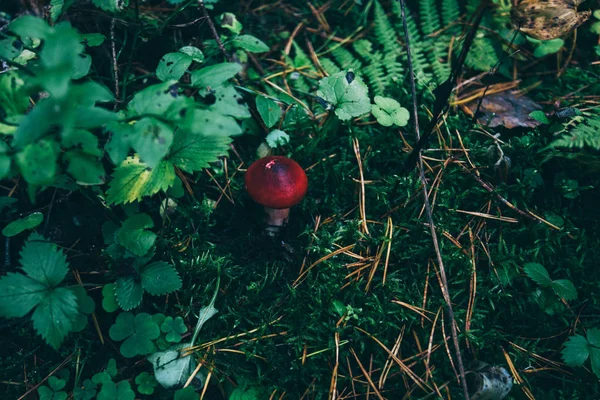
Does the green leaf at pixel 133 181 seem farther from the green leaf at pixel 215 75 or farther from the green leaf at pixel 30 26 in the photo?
the green leaf at pixel 30 26

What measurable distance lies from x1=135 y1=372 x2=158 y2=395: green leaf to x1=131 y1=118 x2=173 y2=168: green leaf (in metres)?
1.33

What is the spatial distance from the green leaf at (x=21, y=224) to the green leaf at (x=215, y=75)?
1193mm

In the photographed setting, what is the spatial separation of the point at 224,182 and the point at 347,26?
173 centimetres

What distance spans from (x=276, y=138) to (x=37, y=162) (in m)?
1.56

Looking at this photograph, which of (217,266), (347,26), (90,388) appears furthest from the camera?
(347,26)

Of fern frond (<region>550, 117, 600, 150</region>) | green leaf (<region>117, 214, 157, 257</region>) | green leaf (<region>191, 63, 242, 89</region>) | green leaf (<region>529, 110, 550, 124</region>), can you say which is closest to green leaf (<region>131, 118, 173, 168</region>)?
green leaf (<region>191, 63, 242, 89</region>)

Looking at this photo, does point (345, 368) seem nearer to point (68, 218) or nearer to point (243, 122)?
point (243, 122)

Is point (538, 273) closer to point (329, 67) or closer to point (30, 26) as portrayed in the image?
point (329, 67)

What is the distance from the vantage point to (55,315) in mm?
2010

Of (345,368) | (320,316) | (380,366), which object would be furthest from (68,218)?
(380,366)

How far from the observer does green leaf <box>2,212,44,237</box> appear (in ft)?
7.63

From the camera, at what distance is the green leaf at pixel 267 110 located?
269 centimetres

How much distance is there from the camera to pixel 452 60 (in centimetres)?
329

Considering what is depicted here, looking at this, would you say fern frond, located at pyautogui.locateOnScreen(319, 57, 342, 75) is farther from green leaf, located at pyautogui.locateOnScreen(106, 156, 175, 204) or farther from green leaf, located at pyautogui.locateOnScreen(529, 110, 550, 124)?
green leaf, located at pyautogui.locateOnScreen(106, 156, 175, 204)
